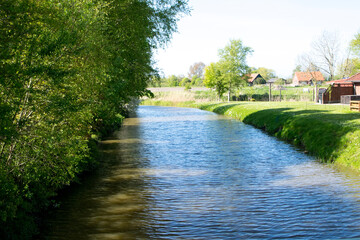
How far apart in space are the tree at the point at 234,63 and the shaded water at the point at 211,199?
41.3m

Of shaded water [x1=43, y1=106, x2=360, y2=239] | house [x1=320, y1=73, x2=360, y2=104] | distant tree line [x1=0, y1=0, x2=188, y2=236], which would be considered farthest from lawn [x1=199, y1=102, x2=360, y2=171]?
house [x1=320, y1=73, x2=360, y2=104]

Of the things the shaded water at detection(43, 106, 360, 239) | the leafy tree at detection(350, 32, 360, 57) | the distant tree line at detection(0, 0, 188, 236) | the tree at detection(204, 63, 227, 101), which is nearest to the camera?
the distant tree line at detection(0, 0, 188, 236)

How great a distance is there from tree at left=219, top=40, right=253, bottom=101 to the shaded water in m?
41.3

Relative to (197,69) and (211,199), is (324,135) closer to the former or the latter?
(211,199)

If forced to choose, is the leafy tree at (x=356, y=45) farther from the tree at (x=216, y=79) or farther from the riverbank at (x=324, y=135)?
the riverbank at (x=324, y=135)

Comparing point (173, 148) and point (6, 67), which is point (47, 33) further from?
point (173, 148)

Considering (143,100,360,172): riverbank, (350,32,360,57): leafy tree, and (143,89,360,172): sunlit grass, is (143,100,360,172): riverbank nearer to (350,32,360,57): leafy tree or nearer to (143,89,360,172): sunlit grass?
(143,89,360,172): sunlit grass

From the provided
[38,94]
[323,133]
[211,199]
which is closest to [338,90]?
[323,133]

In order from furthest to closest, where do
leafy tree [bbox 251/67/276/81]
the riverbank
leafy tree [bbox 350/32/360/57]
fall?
leafy tree [bbox 251/67/276/81] < leafy tree [bbox 350/32/360/57] < the riverbank

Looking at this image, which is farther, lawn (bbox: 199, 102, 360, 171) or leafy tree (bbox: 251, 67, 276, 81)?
leafy tree (bbox: 251, 67, 276, 81)

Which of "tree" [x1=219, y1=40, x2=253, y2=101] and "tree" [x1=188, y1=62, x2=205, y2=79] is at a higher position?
"tree" [x1=188, y1=62, x2=205, y2=79]

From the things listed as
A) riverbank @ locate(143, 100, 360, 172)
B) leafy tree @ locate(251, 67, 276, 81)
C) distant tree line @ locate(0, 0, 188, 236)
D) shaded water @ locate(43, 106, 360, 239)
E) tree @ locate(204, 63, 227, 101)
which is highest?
leafy tree @ locate(251, 67, 276, 81)

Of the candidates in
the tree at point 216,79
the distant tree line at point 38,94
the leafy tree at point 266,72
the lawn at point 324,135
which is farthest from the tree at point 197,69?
the distant tree line at point 38,94

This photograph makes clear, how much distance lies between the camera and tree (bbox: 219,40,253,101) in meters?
58.2
